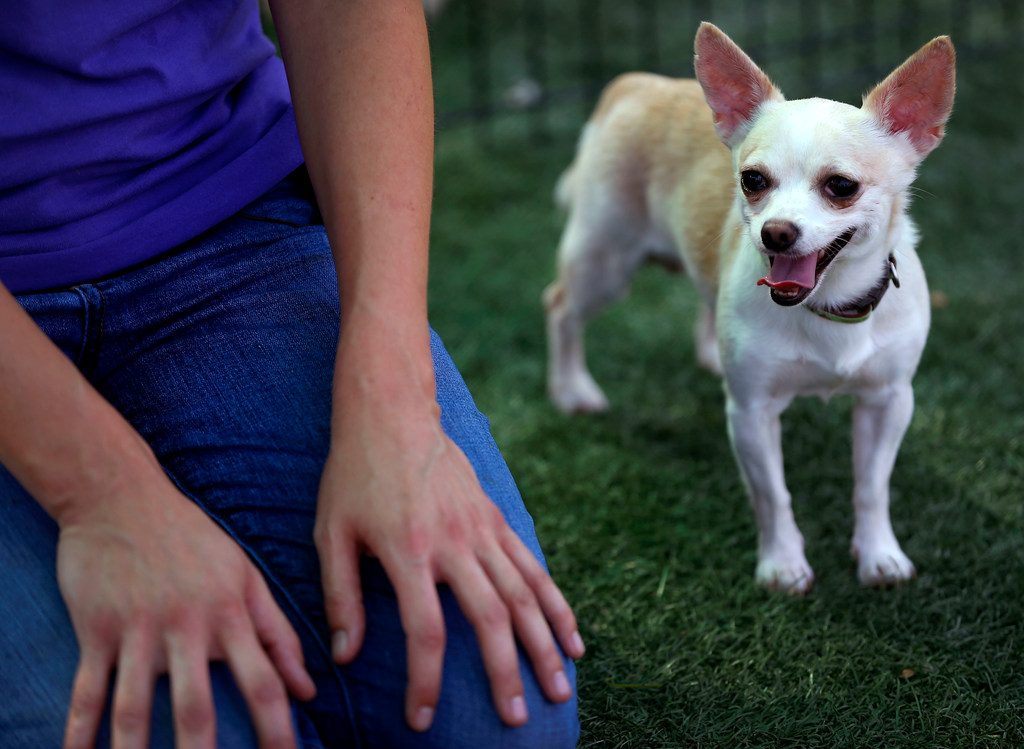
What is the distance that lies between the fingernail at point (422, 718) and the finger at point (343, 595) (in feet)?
0.31

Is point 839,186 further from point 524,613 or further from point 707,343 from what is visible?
point 707,343

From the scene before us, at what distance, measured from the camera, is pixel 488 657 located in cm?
95

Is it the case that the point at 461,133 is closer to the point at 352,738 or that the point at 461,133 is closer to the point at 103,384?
the point at 103,384

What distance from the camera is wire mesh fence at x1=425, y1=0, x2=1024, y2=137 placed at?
16.1 ft

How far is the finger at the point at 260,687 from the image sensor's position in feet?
2.96

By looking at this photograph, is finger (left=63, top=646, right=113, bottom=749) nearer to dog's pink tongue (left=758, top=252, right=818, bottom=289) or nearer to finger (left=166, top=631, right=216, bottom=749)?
finger (left=166, top=631, right=216, bottom=749)

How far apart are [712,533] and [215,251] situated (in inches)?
50.6

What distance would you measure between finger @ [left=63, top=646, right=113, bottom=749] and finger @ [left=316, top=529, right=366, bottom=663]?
219 mm

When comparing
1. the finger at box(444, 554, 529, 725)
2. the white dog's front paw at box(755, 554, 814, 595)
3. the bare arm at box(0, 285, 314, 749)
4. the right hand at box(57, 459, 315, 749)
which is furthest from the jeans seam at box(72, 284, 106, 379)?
the white dog's front paw at box(755, 554, 814, 595)

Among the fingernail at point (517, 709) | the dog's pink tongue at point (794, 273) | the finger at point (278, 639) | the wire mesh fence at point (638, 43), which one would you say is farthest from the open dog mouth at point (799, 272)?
the wire mesh fence at point (638, 43)

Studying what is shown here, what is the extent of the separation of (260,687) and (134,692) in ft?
0.36

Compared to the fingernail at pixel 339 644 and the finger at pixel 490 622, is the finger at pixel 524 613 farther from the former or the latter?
the fingernail at pixel 339 644

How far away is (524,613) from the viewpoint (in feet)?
3.18

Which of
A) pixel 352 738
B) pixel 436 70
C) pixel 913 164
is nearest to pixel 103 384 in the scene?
pixel 352 738
